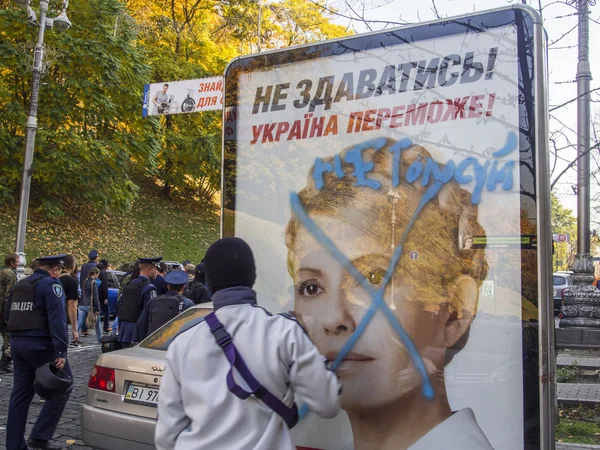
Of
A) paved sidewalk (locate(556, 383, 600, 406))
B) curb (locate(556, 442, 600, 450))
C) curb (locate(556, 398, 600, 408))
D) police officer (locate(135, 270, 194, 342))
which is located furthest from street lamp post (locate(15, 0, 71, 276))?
curb (locate(556, 442, 600, 450))

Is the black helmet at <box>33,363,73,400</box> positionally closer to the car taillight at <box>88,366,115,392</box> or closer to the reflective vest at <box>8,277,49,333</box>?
the car taillight at <box>88,366,115,392</box>

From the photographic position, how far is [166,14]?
34031mm

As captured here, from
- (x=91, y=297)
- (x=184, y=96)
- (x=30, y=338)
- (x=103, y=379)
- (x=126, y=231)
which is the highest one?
(x=184, y=96)

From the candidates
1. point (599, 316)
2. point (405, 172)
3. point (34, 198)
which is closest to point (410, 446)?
point (405, 172)

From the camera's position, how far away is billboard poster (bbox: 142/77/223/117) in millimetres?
7950

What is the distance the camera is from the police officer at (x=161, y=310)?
7480 millimetres

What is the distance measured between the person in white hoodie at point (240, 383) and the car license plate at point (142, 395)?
2.62 m

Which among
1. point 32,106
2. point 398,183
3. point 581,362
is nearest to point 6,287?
point 398,183

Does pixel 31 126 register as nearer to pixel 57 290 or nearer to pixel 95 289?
pixel 95 289

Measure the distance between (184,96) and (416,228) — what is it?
6027 millimetres

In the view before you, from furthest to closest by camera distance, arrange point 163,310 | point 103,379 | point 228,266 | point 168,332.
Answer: point 163,310, point 168,332, point 103,379, point 228,266

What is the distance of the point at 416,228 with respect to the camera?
304 cm

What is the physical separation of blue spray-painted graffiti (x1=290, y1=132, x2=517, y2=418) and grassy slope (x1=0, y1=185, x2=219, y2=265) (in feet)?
72.0

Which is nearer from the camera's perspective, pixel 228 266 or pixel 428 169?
pixel 228 266
